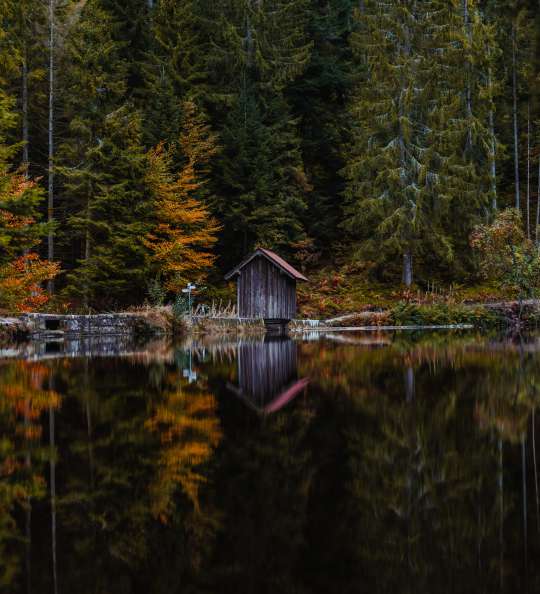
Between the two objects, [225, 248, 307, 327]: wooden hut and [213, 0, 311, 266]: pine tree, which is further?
[213, 0, 311, 266]: pine tree

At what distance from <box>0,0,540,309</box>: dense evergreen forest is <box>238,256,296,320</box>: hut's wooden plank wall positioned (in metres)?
2.96

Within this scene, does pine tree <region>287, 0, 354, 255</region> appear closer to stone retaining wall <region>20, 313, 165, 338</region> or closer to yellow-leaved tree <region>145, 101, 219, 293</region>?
yellow-leaved tree <region>145, 101, 219, 293</region>

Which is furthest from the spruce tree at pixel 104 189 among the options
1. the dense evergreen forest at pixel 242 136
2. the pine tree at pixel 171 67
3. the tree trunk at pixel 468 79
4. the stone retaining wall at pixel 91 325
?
the tree trunk at pixel 468 79

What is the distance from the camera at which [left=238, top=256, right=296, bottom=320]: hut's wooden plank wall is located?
35.5 meters

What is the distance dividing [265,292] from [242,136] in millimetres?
11488

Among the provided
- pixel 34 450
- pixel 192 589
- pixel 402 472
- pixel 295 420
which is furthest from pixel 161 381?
pixel 192 589

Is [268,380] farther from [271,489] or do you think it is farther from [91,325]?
[91,325]

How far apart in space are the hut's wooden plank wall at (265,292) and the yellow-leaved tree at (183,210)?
8.26 feet

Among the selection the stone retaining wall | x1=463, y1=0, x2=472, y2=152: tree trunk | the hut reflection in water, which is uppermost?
x1=463, y1=0, x2=472, y2=152: tree trunk

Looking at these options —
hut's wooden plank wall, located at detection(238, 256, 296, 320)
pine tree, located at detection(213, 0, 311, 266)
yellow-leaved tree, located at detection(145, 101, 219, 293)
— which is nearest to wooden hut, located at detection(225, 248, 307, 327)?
hut's wooden plank wall, located at detection(238, 256, 296, 320)

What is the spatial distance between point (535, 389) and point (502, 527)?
6774mm

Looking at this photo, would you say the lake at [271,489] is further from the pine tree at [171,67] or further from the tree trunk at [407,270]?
the pine tree at [171,67]

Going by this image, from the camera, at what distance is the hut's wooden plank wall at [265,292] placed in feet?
117

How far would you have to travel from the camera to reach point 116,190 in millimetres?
33062
